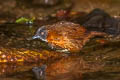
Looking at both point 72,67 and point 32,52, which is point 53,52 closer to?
point 32,52

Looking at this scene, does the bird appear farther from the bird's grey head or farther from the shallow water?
the shallow water

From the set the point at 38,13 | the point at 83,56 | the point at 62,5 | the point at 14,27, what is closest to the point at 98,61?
the point at 83,56

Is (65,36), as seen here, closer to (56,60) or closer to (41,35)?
(41,35)

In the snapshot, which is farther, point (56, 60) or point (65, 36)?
point (65, 36)

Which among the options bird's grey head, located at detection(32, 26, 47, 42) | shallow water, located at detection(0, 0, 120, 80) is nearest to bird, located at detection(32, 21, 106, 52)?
bird's grey head, located at detection(32, 26, 47, 42)

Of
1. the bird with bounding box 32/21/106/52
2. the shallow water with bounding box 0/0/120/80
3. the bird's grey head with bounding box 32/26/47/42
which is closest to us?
the shallow water with bounding box 0/0/120/80

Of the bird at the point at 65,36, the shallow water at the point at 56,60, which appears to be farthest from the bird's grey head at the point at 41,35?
the shallow water at the point at 56,60

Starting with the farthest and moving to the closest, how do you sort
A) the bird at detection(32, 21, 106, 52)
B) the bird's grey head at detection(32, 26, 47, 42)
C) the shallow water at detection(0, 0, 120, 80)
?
the bird's grey head at detection(32, 26, 47, 42) → the bird at detection(32, 21, 106, 52) → the shallow water at detection(0, 0, 120, 80)

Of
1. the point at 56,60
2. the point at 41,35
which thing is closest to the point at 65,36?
the point at 41,35
